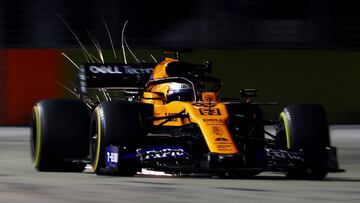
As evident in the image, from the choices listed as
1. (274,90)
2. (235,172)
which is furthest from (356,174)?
(274,90)

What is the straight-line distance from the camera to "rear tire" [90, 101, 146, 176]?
37.4 ft

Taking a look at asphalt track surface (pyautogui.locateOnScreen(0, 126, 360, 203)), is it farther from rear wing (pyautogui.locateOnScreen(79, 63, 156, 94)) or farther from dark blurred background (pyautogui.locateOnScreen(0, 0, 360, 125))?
dark blurred background (pyautogui.locateOnScreen(0, 0, 360, 125))

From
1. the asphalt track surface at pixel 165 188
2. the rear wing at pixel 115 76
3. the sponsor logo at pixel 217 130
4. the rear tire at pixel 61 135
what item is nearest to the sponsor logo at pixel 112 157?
the asphalt track surface at pixel 165 188

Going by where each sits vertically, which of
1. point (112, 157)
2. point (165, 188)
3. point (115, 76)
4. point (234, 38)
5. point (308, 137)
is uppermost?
point (234, 38)

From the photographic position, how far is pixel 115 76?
13672 mm

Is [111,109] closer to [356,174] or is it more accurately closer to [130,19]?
[356,174]

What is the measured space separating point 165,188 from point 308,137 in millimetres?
2364

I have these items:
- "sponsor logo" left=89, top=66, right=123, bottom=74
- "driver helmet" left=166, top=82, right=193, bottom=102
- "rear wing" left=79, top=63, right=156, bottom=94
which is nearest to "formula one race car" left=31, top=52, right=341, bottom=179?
"driver helmet" left=166, top=82, right=193, bottom=102

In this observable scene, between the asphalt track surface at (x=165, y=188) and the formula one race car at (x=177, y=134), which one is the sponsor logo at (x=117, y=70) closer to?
the formula one race car at (x=177, y=134)

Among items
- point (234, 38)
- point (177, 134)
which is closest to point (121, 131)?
point (177, 134)

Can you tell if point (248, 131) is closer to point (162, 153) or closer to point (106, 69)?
point (162, 153)

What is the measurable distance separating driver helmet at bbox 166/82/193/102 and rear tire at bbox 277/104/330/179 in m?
Result: 1.02

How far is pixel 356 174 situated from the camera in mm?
12891

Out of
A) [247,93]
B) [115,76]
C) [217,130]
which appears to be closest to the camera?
[217,130]
